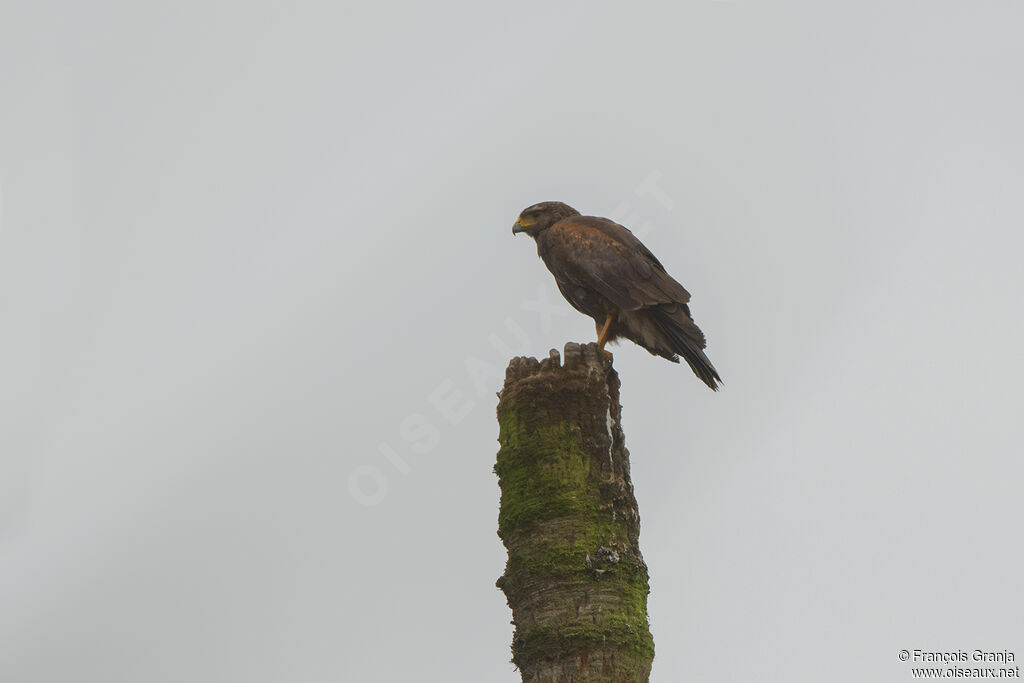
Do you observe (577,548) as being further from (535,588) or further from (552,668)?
(552,668)

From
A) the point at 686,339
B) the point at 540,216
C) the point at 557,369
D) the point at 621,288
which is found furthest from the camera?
the point at 540,216

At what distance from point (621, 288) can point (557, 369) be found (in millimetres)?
3410

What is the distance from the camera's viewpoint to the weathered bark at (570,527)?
15.9 feet

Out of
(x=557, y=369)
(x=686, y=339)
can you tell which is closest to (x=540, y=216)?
(x=686, y=339)

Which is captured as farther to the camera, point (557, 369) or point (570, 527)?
point (557, 369)

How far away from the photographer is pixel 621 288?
348 inches

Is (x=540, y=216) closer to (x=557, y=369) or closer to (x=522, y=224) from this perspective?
(x=522, y=224)

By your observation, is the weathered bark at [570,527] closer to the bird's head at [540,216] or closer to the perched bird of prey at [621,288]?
the perched bird of prey at [621,288]

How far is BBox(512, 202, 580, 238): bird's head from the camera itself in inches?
407

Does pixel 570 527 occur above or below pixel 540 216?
below

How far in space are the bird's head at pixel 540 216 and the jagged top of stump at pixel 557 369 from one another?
187 inches

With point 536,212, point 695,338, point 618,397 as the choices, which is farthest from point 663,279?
point 618,397

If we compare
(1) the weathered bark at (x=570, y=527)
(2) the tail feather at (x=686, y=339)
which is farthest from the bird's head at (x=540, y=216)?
(1) the weathered bark at (x=570, y=527)

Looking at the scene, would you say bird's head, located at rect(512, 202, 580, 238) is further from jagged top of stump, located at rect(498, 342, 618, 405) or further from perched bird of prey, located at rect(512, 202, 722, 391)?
jagged top of stump, located at rect(498, 342, 618, 405)
